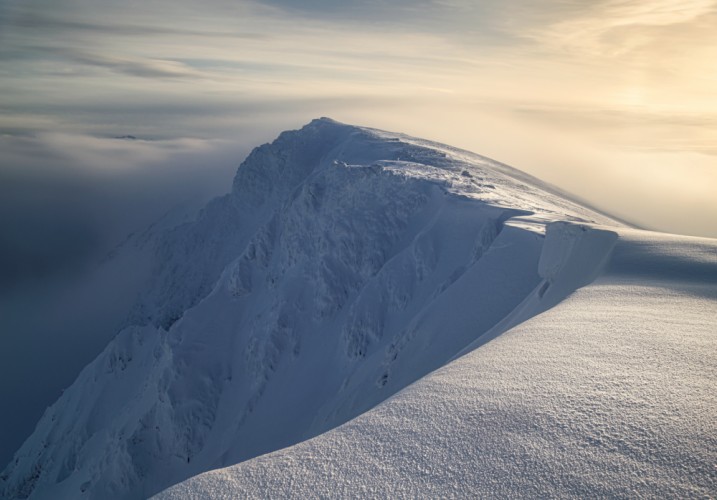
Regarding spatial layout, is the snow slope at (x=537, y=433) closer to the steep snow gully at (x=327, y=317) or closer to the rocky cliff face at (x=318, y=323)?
the steep snow gully at (x=327, y=317)

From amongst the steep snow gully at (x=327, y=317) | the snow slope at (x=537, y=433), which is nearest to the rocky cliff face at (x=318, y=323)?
the steep snow gully at (x=327, y=317)

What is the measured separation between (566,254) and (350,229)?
90.8ft

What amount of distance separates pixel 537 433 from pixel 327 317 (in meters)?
41.4

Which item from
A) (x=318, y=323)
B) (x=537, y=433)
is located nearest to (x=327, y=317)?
(x=318, y=323)

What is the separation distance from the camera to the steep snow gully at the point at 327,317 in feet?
91.6

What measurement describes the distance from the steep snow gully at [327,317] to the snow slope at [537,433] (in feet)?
31.1

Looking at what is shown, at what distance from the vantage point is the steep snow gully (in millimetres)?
27906

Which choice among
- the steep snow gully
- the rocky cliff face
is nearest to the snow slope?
the steep snow gully

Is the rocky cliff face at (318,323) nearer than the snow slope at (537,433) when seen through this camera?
No

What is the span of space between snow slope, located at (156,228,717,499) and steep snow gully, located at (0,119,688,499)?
9.47m

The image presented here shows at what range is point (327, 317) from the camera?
157ft

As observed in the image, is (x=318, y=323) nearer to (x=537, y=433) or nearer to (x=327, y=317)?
(x=327, y=317)

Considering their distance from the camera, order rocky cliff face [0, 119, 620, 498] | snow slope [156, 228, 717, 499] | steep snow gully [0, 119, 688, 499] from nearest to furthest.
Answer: snow slope [156, 228, 717, 499]
steep snow gully [0, 119, 688, 499]
rocky cliff face [0, 119, 620, 498]

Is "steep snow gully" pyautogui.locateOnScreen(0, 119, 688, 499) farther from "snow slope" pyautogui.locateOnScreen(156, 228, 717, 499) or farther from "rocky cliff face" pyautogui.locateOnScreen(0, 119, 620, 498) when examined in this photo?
"snow slope" pyautogui.locateOnScreen(156, 228, 717, 499)
